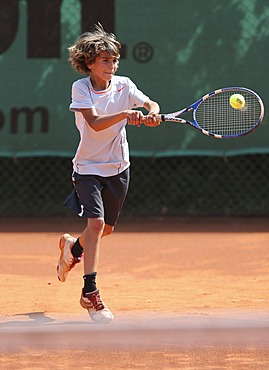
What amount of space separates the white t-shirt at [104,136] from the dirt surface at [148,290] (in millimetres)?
709

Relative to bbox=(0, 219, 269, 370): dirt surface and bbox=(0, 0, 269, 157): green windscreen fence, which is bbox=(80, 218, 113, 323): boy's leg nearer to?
bbox=(0, 219, 269, 370): dirt surface

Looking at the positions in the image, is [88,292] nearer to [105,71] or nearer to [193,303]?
[193,303]

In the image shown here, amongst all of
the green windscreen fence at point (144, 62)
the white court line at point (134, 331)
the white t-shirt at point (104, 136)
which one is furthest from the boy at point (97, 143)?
the green windscreen fence at point (144, 62)

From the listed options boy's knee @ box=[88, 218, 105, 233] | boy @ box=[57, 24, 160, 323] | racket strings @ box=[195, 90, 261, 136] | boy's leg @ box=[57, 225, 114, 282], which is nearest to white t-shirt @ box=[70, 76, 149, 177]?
boy @ box=[57, 24, 160, 323]

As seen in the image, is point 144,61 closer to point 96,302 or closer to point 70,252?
point 70,252

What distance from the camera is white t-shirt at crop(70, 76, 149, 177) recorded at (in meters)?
4.31

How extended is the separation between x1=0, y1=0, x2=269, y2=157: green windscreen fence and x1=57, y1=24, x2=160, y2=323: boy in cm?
354

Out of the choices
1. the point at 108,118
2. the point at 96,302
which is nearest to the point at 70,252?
the point at 96,302

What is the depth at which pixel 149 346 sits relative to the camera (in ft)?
11.8

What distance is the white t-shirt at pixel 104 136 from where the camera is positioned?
4.31 m

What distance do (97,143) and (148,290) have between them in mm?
1091

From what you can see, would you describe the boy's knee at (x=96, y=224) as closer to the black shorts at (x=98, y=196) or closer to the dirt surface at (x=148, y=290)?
the black shorts at (x=98, y=196)

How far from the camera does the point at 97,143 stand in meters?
4.34

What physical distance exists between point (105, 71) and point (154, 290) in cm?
139
